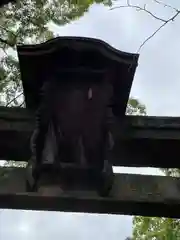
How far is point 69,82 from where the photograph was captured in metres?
3.17

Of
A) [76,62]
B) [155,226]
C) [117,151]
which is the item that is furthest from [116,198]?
[155,226]

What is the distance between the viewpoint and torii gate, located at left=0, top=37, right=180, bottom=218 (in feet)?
9.65

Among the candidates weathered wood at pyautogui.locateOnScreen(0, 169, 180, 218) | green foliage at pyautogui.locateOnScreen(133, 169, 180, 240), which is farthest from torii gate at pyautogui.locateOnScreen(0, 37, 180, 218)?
green foliage at pyautogui.locateOnScreen(133, 169, 180, 240)

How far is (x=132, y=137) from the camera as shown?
3.23 m

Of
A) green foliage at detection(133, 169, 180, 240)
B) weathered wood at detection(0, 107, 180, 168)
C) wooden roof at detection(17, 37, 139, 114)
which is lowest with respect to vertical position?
green foliage at detection(133, 169, 180, 240)

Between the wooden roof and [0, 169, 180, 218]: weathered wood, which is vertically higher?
the wooden roof

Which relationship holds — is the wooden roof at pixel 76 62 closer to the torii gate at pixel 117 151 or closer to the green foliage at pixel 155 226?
the torii gate at pixel 117 151

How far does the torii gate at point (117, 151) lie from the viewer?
2.94 m

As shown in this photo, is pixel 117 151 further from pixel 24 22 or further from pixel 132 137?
pixel 24 22

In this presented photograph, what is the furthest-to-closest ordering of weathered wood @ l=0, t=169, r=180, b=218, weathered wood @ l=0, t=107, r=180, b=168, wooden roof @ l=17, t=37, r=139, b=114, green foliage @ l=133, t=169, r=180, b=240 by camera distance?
green foliage @ l=133, t=169, r=180, b=240, weathered wood @ l=0, t=107, r=180, b=168, wooden roof @ l=17, t=37, r=139, b=114, weathered wood @ l=0, t=169, r=180, b=218

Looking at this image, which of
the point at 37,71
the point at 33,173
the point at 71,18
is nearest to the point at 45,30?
the point at 71,18

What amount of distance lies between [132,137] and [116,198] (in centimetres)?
52

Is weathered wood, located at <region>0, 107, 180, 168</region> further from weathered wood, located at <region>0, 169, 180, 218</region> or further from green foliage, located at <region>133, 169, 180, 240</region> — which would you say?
green foliage, located at <region>133, 169, 180, 240</region>

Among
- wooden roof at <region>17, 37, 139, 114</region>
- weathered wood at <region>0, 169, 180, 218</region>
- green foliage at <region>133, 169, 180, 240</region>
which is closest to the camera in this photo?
weathered wood at <region>0, 169, 180, 218</region>
